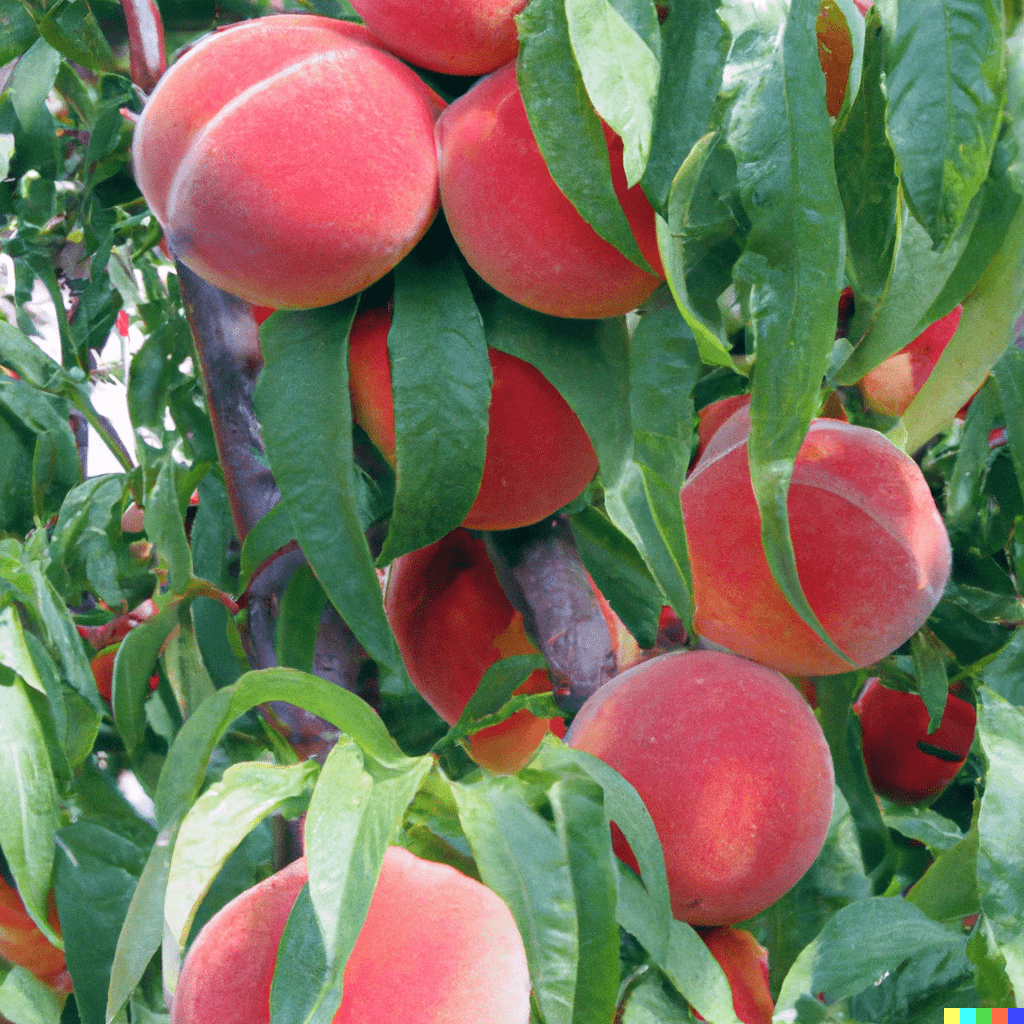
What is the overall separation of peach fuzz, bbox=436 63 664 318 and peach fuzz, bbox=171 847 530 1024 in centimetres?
22

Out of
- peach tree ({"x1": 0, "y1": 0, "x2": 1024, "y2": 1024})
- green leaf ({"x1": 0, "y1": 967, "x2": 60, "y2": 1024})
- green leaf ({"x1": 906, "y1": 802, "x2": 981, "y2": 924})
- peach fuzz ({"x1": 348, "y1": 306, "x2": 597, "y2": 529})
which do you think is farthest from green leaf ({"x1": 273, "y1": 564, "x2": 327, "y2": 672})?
green leaf ({"x1": 906, "y1": 802, "x2": 981, "y2": 924})

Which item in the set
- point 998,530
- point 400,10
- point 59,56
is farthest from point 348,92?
point 998,530

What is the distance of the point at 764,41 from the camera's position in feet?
1.09

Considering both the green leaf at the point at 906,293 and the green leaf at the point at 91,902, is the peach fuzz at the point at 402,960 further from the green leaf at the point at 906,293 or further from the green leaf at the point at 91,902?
the green leaf at the point at 906,293

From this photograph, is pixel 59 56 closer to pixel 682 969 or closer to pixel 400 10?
pixel 400 10

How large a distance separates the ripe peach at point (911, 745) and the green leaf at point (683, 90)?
0.48 metres

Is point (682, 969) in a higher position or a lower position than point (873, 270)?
lower

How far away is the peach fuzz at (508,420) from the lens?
44 cm

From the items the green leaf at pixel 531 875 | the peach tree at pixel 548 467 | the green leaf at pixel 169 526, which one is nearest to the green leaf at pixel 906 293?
the peach tree at pixel 548 467

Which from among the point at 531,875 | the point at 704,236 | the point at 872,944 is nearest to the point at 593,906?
the point at 531,875

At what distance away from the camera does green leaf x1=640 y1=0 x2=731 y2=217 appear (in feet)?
1.17

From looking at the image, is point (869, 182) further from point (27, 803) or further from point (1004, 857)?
point (27, 803)

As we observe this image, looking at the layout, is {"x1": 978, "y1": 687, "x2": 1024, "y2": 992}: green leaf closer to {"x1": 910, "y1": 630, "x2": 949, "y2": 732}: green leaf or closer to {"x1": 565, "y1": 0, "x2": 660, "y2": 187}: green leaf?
{"x1": 910, "y1": 630, "x2": 949, "y2": 732}: green leaf

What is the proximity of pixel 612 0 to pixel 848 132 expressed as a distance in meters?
0.10
